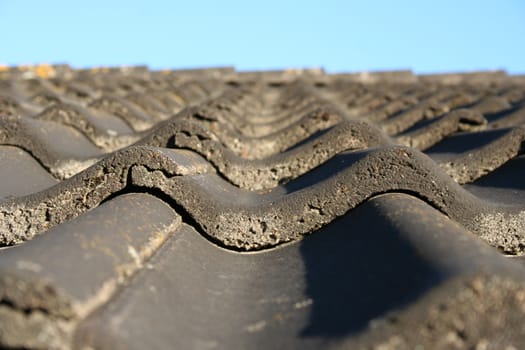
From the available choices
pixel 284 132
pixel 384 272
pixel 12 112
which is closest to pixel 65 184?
pixel 384 272

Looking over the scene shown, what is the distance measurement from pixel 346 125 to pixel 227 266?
892mm

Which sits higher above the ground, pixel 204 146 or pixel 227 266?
pixel 204 146

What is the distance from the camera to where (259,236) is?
4.32ft

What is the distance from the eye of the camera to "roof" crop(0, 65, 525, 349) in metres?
0.72

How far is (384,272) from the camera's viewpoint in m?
0.92

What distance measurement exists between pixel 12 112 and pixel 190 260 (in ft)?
6.15

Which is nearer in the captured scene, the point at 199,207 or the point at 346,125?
the point at 199,207

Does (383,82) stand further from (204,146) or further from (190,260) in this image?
(190,260)

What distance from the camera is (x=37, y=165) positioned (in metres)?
1.82

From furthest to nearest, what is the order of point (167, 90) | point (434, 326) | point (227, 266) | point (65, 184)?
1. point (167, 90)
2. point (65, 184)
3. point (227, 266)
4. point (434, 326)

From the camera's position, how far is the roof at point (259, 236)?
0.72 meters

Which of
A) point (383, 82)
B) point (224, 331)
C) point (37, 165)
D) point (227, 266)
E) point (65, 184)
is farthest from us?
point (383, 82)

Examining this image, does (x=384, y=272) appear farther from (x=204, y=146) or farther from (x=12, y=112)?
(x=12, y=112)

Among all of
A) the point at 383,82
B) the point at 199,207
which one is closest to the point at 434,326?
the point at 199,207
